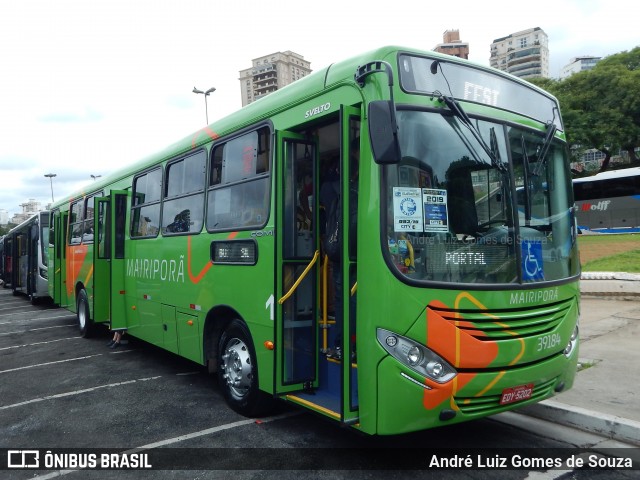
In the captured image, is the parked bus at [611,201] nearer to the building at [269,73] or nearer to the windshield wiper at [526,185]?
the windshield wiper at [526,185]

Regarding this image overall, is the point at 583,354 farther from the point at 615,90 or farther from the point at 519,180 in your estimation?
the point at 615,90

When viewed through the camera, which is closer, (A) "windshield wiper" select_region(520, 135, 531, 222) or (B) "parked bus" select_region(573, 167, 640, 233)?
(A) "windshield wiper" select_region(520, 135, 531, 222)

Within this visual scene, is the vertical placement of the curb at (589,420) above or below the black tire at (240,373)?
below

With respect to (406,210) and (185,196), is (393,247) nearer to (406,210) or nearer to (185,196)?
(406,210)

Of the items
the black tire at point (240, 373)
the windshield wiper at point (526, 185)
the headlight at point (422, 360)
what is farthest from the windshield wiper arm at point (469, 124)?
the black tire at point (240, 373)

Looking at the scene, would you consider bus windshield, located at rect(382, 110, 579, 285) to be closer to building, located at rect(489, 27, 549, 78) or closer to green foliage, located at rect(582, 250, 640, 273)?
green foliage, located at rect(582, 250, 640, 273)

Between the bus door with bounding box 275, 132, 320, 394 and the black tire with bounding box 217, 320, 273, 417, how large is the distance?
0.59 m

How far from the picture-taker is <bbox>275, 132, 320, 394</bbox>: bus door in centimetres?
448

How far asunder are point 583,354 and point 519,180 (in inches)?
163

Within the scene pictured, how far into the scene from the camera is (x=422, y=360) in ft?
11.7

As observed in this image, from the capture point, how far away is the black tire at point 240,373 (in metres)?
5.12

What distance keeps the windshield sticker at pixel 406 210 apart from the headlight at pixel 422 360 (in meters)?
0.76

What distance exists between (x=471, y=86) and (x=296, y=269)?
211cm

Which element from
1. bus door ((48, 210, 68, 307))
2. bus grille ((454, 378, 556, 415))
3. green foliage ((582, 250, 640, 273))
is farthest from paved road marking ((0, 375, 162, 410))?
green foliage ((582, 250, 640, 273))
